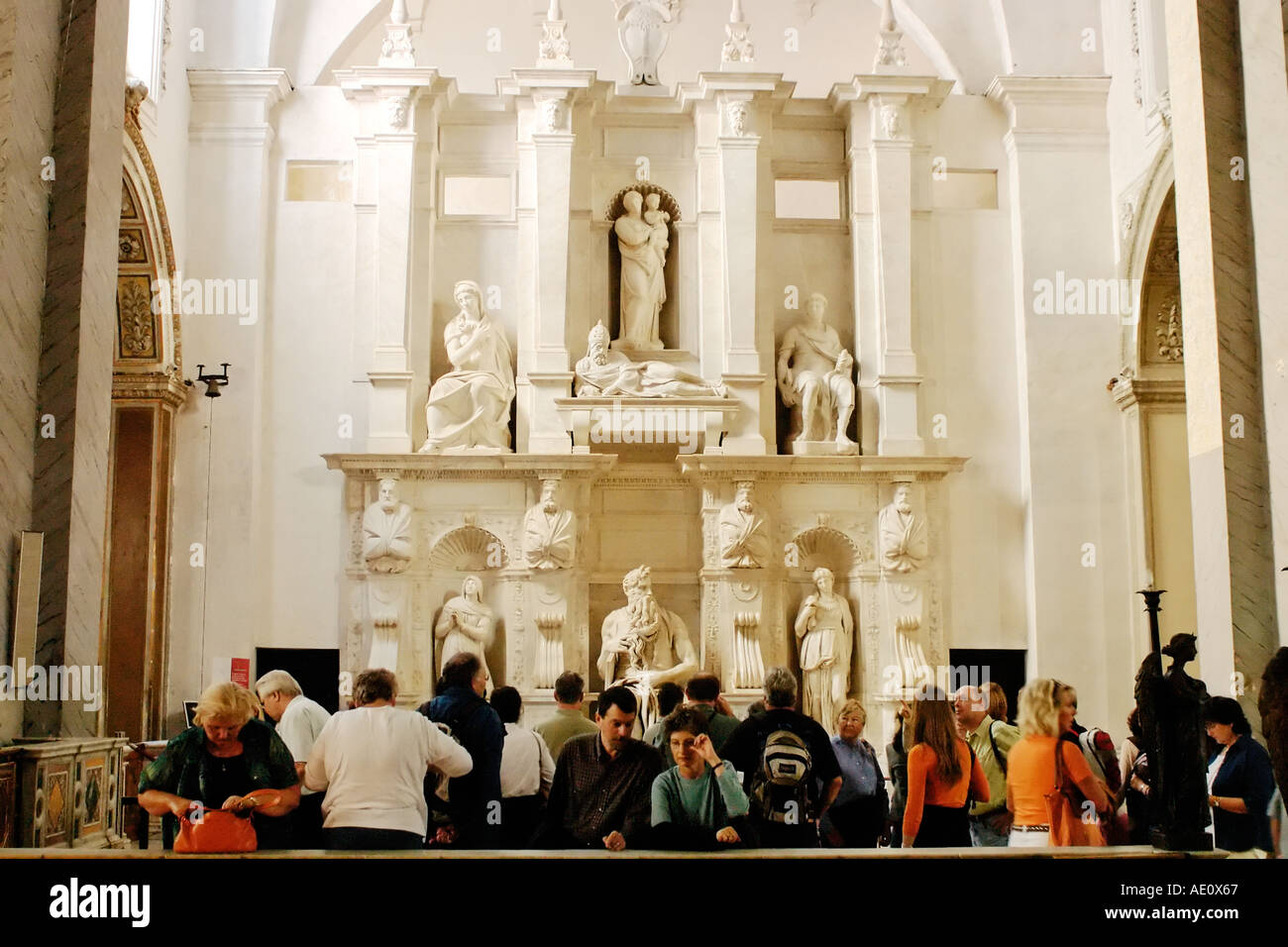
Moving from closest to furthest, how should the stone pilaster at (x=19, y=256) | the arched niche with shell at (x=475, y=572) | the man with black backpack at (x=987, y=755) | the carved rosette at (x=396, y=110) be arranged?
the man with black backpack at (x=987, y=755) → the stone pilaster at (x=19, y=256) → the arched niche with shell at (x=475, y=572) → the carved rosette at (x=396, y=110)

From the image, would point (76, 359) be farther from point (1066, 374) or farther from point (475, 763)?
point (1066, 374)

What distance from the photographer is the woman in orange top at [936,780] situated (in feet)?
18.9

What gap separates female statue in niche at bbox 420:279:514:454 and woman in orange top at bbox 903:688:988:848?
8.17 meters

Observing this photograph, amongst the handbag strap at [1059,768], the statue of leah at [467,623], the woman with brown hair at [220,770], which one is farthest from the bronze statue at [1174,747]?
the statue of leah at [467,623]

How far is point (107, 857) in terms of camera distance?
16.2 ft

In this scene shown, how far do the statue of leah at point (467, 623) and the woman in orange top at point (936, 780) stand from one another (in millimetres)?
7606

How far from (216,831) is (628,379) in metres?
8.71

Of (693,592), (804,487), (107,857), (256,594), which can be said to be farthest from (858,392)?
(107,857)

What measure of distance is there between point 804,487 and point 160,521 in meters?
6.00

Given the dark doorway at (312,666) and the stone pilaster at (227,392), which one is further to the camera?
the dark doorway at (312,666)

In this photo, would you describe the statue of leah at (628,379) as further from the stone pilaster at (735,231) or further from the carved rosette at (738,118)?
the carved rosette at (738,118)

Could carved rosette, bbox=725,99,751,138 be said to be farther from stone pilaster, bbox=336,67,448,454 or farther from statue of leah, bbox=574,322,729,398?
stone pilaster, bbox=336,67,448,454

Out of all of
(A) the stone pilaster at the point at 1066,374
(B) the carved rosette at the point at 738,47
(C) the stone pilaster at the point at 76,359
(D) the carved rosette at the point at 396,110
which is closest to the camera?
(C) the stone pilaster at the point at 76,359

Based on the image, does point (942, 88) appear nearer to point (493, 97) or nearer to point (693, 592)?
point (493, 97)
